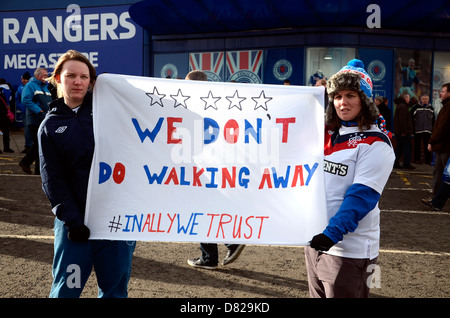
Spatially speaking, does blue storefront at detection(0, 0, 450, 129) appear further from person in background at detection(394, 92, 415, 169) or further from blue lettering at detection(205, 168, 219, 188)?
blue lettering at detection(205, 168, 219, 188)

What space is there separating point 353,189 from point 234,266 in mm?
2853

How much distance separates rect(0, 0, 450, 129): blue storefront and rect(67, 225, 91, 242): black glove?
14.4m

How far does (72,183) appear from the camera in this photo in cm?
287

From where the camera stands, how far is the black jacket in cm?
274

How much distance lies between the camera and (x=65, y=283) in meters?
2.79

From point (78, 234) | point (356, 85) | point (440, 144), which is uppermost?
point (356, 85)

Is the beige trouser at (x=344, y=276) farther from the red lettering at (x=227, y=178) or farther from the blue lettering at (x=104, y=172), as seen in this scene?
the blue lettering at (x=104, y=172)

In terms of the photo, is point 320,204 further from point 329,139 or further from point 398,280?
point 398,280

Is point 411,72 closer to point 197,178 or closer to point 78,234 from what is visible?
point 197,178

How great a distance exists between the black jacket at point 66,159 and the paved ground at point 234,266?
1705 mm

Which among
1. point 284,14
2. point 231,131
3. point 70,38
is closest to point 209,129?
point 231,131

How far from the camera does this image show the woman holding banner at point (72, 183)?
9.04 feet

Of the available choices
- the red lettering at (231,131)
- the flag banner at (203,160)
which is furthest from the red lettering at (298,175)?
the red lettering at (231,131)

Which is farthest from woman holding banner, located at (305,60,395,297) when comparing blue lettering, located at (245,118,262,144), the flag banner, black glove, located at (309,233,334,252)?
blue lettering, located at (245,118,262,144)
